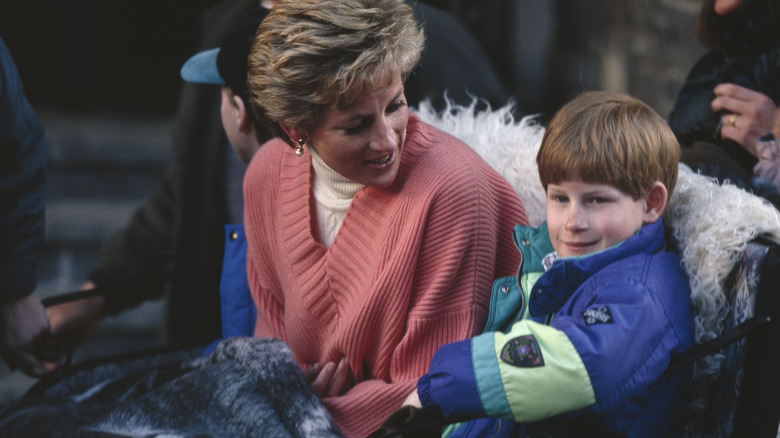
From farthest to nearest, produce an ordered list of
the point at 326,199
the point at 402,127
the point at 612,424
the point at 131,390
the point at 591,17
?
the point at 591,17 → the point at 131,390 → the point at 326,199 → the point at 402,127 → the point at 612,424

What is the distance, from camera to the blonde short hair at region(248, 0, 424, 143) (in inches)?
58.8

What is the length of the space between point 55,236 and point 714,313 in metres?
3.62

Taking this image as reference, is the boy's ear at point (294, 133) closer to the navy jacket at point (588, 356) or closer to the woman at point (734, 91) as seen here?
the navy jacket at point (588, 356)

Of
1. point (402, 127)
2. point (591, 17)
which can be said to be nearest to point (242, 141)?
point (402, 127)

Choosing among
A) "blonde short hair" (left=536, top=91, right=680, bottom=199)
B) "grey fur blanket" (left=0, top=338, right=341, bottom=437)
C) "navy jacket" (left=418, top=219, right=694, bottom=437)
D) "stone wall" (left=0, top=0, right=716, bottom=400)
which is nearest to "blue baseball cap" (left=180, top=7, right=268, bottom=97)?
"grey fur blanket" (left=0, top=338, right=341, bottom=437)

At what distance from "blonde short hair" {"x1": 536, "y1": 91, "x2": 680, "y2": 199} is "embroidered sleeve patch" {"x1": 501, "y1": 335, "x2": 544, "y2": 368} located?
338 millimetres

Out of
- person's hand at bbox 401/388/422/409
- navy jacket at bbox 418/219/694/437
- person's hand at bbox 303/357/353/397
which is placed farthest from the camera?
person's hand at bbox 303/357/353/397

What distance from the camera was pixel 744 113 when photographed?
1.79 m

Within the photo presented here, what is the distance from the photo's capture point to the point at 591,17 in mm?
3953

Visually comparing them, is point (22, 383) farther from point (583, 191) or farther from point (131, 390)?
point (583, 191)

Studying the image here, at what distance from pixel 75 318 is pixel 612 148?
64.7 inches

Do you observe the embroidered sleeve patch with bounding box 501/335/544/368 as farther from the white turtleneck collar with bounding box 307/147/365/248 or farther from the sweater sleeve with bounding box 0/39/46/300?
the sweater sleeve with bounding box 0/39/46/300

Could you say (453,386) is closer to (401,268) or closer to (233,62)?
(401,268)

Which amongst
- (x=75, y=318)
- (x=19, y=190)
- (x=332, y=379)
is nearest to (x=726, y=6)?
(x=332, y=379)
